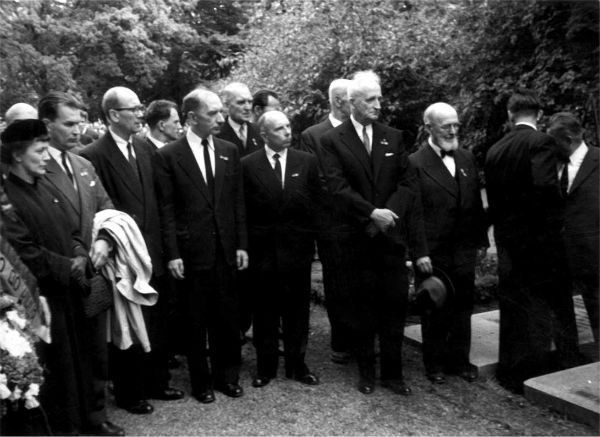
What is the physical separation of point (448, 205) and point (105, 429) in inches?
119

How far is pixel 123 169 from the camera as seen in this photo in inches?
201

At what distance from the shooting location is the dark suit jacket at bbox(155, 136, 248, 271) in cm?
524

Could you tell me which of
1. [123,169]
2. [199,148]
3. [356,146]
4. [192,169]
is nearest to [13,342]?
[123,169]

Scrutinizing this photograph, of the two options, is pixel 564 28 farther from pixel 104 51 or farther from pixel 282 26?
pixel 104 51

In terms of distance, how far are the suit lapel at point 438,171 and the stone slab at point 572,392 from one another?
1.56 m

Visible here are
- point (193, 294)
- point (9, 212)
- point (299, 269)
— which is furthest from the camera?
point (299, 269)

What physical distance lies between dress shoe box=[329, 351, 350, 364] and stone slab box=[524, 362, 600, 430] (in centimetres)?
150

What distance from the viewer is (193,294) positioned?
527 cm

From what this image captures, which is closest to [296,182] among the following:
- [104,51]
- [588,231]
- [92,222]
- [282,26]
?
[92,222]

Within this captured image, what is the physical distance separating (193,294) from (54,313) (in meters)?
1.18

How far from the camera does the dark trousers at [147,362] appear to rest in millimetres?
5059

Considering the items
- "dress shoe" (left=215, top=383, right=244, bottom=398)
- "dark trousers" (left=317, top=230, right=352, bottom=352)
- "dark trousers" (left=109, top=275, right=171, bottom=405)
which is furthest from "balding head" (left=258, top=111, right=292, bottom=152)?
"dress shoe" (left=215, top=383, right=244, bottom=398)

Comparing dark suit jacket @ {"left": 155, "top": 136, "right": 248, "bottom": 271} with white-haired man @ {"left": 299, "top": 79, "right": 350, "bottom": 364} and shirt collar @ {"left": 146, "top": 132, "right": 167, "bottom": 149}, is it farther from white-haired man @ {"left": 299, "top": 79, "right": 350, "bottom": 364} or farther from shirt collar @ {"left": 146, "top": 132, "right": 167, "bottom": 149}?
shirt collar @ {"left": 146, "top": 132, "right": 167, "bottom": 149}

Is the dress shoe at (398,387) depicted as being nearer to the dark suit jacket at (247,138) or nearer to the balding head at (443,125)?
the balding head at (443,125)
